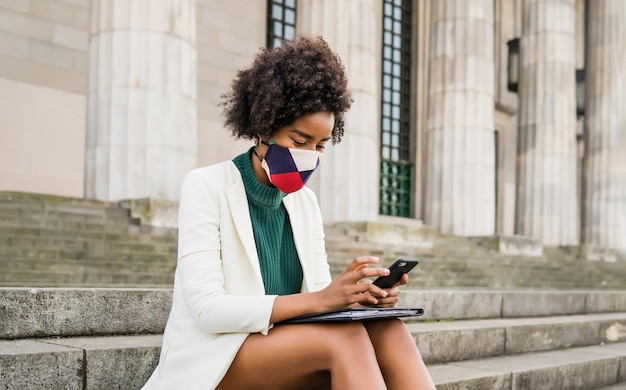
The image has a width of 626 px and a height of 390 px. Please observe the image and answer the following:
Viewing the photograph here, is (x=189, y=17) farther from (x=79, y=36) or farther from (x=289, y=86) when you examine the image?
(x=289, y=86)

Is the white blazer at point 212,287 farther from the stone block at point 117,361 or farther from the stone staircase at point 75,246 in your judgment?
the stone staircase at point 75,246

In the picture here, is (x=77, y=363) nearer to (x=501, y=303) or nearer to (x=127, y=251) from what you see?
(x=501, y=303)

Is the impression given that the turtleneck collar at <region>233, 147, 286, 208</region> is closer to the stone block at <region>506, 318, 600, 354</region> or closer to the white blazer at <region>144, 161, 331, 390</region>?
the white blazer at <region>144, 161, 331, 390</region>

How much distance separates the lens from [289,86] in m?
2.64

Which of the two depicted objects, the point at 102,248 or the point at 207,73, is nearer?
the point at 102,248

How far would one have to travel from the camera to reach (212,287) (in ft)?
8.16

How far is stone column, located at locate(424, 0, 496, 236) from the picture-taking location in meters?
16.7

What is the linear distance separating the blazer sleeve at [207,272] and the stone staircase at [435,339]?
934 mm

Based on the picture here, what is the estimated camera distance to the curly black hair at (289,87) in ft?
8.66

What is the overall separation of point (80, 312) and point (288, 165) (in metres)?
1.65

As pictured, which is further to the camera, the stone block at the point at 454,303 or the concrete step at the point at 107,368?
the stone block at the point at 454,303

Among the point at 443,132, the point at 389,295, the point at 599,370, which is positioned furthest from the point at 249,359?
the point at 443,132

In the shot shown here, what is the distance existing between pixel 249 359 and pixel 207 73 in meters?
13.8

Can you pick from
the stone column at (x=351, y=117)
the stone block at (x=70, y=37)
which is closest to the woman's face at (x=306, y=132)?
the stone column at (x=351, y=117)
